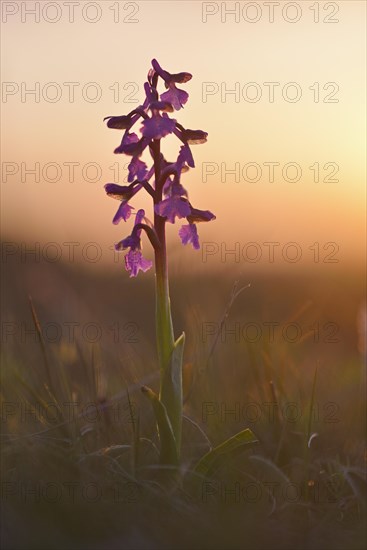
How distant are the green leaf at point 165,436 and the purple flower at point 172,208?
0.79 meters

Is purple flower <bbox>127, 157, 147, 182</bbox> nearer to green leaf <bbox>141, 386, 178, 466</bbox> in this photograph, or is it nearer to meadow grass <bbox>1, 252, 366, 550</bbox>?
meadow grass <bbox>1, 252, 366, 550</bbox>

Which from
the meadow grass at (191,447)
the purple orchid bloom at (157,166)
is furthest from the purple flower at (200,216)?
the meadow grass at (191,447)

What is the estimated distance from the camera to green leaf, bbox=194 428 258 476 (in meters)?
3.28

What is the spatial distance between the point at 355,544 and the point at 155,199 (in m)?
1.63

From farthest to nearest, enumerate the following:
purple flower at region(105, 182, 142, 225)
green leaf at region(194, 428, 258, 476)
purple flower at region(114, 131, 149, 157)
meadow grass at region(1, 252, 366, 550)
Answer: purple flower at region(105, 182, 142, 225)
purple flower at region(114, 131, 149, 157)
green leaf at region(194, 428, 258, 476)
meadow grass at region(1, 252, 366, 550)

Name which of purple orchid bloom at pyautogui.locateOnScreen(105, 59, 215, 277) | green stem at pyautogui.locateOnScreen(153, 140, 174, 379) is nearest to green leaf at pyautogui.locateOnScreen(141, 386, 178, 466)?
green stem at pyautogui.locateOnScreen(153, 140, 174, 379)

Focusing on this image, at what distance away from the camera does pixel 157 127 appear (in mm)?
3451

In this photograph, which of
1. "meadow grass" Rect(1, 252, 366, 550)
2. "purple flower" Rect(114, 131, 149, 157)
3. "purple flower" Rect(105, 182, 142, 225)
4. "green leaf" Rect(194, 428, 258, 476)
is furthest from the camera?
"purple flower" Rect(105, 182, 142, 225)

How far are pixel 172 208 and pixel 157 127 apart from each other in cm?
34

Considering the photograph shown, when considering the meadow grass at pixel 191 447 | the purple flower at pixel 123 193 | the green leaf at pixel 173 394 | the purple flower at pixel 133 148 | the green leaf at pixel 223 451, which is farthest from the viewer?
the purple flower at pixel 123 193

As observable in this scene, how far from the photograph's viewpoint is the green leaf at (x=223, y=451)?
3.28 m

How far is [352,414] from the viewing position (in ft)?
13.0

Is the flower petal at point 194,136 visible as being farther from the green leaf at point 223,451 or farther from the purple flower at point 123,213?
the green leaf at point 223,451

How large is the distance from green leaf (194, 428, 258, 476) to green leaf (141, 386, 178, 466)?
0.11 m
